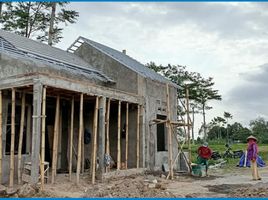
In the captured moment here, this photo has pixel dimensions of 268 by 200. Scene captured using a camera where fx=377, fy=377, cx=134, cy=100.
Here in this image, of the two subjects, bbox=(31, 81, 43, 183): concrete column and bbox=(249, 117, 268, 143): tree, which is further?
bbox=(249, 117, 268, 143): tree

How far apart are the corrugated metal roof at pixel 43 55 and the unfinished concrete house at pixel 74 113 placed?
0.04m

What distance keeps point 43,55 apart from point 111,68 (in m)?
3.70

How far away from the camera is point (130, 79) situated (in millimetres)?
17484

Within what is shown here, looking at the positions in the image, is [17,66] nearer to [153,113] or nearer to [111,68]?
[111,68]

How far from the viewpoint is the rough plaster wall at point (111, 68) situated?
687 inches

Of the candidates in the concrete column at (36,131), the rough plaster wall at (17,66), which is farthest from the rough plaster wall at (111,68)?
the concrete column at (36,131)

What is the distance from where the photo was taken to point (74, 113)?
16.8 meters

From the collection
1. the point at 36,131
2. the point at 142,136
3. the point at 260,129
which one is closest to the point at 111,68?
the point at 142,136

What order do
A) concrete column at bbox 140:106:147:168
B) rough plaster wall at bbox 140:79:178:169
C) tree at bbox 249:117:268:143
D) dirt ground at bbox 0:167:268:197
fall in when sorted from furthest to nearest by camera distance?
tree at bbox 249:117:268:143
rough plaster wall at bbox 140:79:178:169
concrete column at bbox 140:106:147:168
dirt ground at bbox 0:167:268:197

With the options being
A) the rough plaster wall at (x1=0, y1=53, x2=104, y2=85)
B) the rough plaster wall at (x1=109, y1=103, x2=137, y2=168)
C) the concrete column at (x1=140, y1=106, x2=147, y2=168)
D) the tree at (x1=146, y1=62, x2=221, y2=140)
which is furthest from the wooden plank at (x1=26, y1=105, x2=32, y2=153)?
the tree at (x1=146, y1=62, x2=221, y2=140)

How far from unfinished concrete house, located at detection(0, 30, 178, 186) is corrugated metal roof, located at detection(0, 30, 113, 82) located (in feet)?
0.13

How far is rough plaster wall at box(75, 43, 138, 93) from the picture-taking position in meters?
17.5

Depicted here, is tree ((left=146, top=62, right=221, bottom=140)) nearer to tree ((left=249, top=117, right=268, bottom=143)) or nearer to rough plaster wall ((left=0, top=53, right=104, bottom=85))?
tree ((left=249, top=117, right=268, bottom=143))

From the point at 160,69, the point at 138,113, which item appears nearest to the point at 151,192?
the point at 138,113
